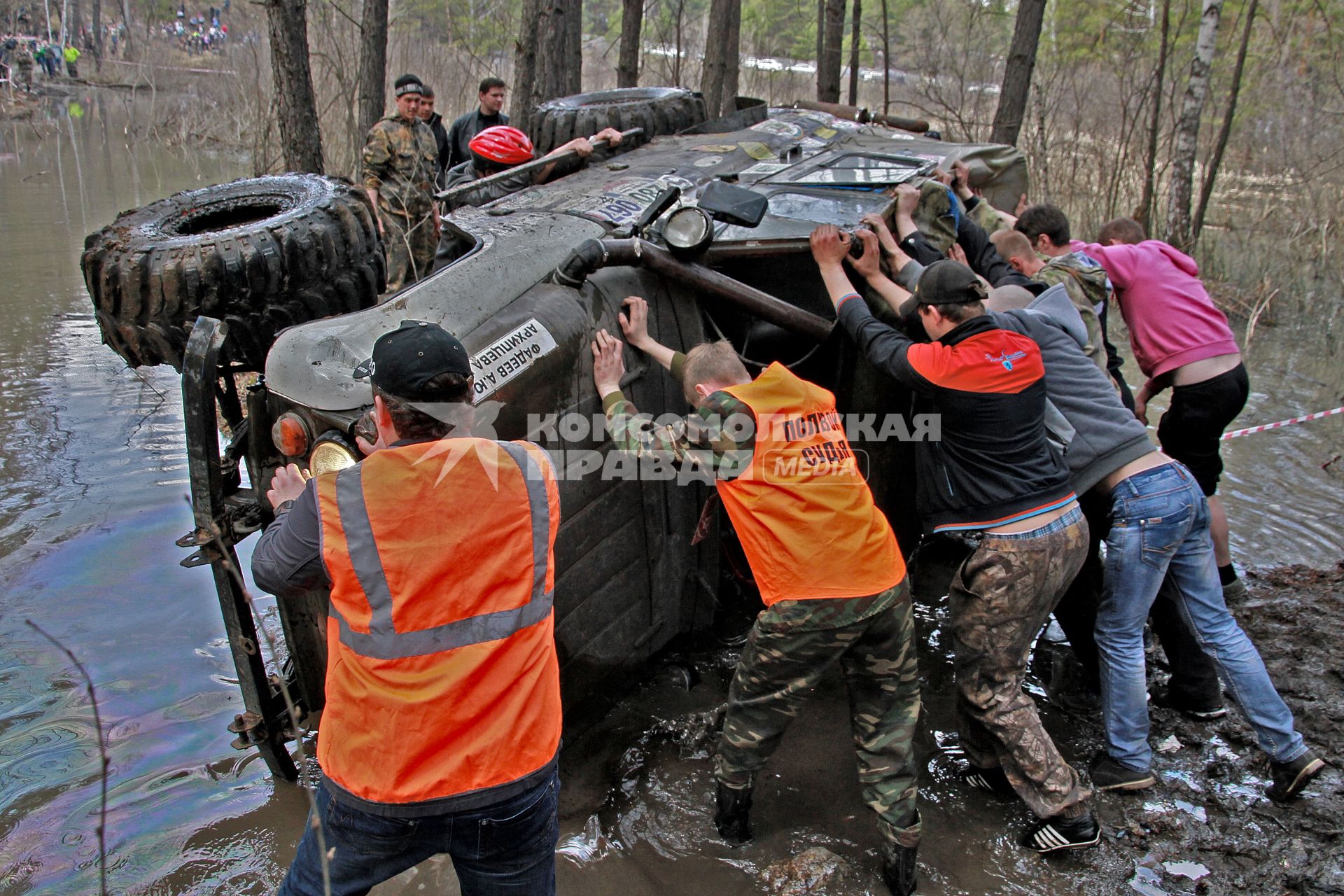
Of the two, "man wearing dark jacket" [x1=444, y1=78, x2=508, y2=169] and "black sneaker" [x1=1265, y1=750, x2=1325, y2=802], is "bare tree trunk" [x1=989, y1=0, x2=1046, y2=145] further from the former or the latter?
"black sneaker" [x1=1265, y1=750, x2=1325, y2=802]

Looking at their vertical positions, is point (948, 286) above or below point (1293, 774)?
above

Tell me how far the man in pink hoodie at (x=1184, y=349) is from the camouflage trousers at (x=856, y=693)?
2.31 metres

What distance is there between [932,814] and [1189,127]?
9.35 metres

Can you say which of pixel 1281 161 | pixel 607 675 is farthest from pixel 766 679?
pixel 1281 161

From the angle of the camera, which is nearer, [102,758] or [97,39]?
[102,758]

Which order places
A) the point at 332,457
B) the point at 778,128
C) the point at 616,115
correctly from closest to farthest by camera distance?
1. the point at 332,457
2. the point at 616,115
3. the point at 778,128

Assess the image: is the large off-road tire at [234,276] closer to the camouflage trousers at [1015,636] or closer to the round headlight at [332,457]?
the round headlight at [332,457]

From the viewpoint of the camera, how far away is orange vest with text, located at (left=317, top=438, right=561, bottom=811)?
6.60 ft

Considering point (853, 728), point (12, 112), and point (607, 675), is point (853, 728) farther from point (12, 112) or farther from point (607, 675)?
point (12, 112)

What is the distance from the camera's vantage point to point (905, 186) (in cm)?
453

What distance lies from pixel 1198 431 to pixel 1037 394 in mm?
1785

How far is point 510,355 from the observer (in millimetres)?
3178

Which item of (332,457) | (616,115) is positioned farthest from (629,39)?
(332,457)

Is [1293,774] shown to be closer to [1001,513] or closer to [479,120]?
[1001,513]
